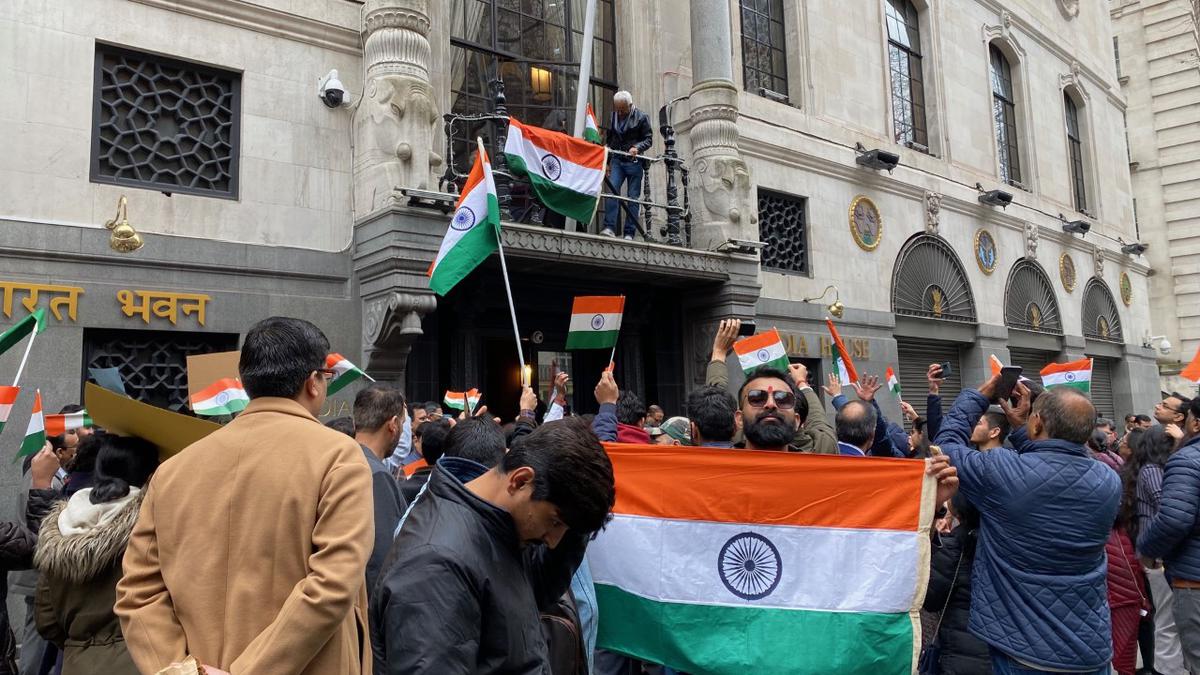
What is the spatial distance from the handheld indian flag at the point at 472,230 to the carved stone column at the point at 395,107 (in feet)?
6.34

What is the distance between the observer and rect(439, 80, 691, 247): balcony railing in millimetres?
10133

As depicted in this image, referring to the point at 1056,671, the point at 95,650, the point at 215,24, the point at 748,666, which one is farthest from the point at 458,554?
the point at 215,24

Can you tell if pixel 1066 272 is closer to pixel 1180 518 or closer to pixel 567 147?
pixel 567 147

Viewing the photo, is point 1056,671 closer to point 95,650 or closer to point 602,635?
point 602,635

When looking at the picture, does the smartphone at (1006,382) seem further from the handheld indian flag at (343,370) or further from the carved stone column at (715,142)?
the carved stone column at (715,142)

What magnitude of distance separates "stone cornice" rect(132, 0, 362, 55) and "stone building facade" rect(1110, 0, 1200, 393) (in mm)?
30781

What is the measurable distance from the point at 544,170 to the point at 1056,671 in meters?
6.92

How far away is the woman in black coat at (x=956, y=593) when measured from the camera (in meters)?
4.17

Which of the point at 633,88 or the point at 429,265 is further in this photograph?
the point at 633,88

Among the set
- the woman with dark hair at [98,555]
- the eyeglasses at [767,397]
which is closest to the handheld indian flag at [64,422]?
the woman with dark hair at [98,555]

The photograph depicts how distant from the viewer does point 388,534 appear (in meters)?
3.53

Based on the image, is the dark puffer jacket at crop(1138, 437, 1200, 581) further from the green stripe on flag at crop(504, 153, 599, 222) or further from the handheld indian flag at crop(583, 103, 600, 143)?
the handheld indian flag at crop(583, 103, 600, 143)

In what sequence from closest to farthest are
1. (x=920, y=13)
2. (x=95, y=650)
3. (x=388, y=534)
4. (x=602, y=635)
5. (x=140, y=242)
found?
1. (x=95, y=650)
2. (x=388, y=534)
3. (x=602, y=635)
4. (x=140, y=242)
5. (x=920, y=13)

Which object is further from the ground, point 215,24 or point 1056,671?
point 215,24
